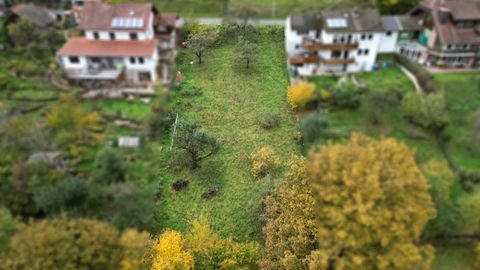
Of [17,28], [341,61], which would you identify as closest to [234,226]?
[341,61]

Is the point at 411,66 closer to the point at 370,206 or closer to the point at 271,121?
the point at 271,121

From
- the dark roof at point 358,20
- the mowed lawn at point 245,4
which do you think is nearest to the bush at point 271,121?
the mowed lawn at point 245,4

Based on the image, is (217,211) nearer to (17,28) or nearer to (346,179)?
(346,179)

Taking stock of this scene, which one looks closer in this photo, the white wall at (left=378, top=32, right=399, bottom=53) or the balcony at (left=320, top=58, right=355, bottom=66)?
the balcony at (left=320, top=58, right=355, bottom=66)

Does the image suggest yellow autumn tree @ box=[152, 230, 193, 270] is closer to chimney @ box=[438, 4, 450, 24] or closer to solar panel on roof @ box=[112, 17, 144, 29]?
solar panel on roof @ box=[112, 17, 144, 29]

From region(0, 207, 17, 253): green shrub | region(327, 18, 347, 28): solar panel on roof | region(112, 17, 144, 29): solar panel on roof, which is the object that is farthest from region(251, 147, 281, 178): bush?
region(327, 18, 347, 28): solar panel on roof

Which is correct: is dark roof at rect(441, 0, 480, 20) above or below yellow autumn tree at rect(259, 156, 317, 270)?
above

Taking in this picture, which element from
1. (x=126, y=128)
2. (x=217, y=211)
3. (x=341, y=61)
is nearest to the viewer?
(x=126, y=128)
